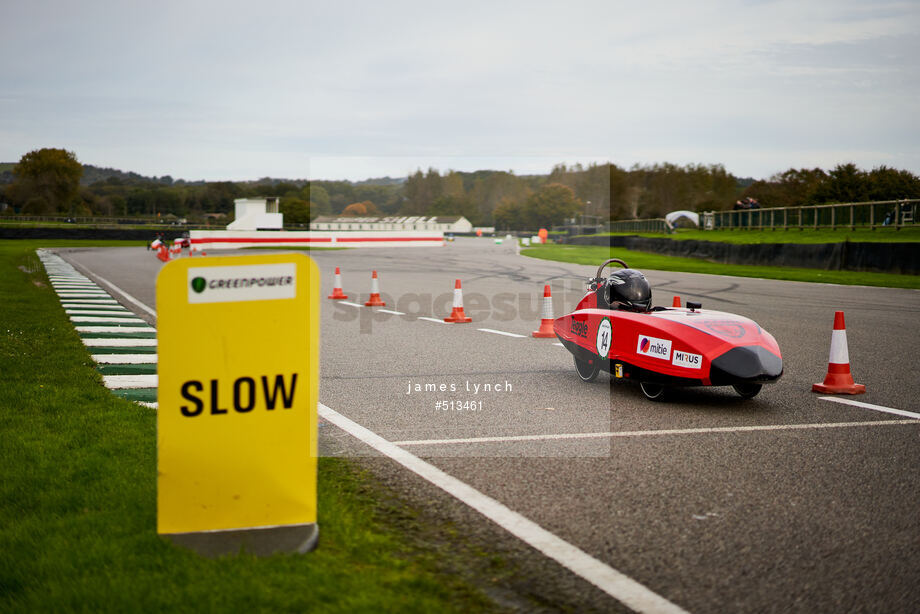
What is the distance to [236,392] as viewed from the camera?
359 centimetres

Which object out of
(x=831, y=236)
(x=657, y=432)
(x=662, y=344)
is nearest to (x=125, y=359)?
(x=662, y=344)

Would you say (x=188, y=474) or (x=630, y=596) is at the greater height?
(x=188, y=474)

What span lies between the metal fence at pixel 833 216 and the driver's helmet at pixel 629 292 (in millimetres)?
29000

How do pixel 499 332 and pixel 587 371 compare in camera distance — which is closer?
pixel 587 371

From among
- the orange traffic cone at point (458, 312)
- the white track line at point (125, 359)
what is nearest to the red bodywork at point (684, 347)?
the white track line at point (125, 359)

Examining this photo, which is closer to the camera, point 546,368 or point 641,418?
point 641,418

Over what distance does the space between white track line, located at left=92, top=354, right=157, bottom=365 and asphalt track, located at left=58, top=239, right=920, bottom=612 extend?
6.49ft

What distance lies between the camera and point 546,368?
9000 mm

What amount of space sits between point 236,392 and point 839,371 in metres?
6.04

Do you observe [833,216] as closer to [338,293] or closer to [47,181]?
[338,293]

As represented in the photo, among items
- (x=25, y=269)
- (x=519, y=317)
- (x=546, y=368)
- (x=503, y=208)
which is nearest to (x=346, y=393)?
(x=546, y=368)

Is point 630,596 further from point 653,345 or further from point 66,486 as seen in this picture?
point 653,345

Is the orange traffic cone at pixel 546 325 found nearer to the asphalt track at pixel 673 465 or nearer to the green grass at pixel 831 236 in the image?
the asphalt track at pixel 673 465

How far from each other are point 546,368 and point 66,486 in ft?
17.8
